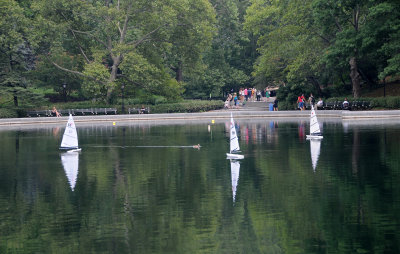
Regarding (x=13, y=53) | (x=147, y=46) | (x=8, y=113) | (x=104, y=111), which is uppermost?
(x=147, y=46)

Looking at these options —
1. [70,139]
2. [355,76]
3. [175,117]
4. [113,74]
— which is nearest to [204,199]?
[70,139]

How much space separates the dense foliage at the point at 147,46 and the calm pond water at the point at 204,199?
90.9 ft

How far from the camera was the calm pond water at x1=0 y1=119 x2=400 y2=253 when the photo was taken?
15438 millimetres

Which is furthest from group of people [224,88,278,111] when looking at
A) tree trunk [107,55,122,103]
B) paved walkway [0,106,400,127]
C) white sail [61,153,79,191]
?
white sail [61,153,79,191]

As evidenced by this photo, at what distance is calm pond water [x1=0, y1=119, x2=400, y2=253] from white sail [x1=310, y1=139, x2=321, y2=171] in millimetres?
177

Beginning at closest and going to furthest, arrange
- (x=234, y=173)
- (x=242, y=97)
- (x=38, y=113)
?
(x=234, y=173)
(x=38, y=113)
(x=242, y=97)

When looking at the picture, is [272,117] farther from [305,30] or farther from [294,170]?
[294,170]

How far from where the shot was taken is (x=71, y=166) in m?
29.8

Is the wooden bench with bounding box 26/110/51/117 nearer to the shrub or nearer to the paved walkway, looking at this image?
the shrub

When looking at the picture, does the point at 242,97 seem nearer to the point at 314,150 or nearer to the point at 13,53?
the point at 13,53

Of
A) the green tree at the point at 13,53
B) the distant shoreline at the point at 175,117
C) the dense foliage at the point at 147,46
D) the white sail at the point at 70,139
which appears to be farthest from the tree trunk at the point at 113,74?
the white sail at the point at 70,139

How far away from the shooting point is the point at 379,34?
5606 centimetres

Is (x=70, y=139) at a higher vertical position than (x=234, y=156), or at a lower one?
higher

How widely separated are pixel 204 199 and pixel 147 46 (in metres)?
54.0
